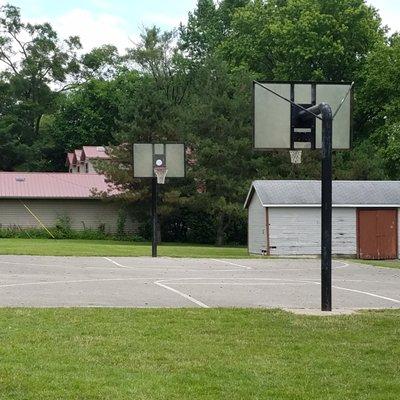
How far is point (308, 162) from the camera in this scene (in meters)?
52.2

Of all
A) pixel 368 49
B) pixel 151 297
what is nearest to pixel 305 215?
pixel 151 297

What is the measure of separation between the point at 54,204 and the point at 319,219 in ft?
80.7

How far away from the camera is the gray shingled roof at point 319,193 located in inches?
1427

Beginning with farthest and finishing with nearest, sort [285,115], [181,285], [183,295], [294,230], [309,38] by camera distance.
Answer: [309,38] < [294,230] < [181,285] < [183,295] < [285,115]

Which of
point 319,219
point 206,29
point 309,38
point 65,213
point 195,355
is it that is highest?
point 206,29

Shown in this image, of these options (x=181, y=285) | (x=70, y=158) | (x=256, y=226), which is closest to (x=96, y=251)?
(x=256, y=226)

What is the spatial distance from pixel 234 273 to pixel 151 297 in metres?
7.34

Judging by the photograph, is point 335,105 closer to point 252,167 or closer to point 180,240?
point 252,167

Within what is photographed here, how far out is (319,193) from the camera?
37.0 meters

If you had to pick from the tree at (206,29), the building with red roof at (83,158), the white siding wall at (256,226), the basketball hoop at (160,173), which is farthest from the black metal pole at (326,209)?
the tree at (206,29)

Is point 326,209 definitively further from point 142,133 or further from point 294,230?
point 142,133

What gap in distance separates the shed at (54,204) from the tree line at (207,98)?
10.1ft

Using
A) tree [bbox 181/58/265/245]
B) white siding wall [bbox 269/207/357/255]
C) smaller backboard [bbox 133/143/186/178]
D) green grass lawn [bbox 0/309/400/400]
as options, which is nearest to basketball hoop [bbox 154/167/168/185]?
smaller backboard [bbox 133/143/186/178]

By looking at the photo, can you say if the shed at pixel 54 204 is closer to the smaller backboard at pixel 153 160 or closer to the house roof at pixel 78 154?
the house roof at pixel 78 154
